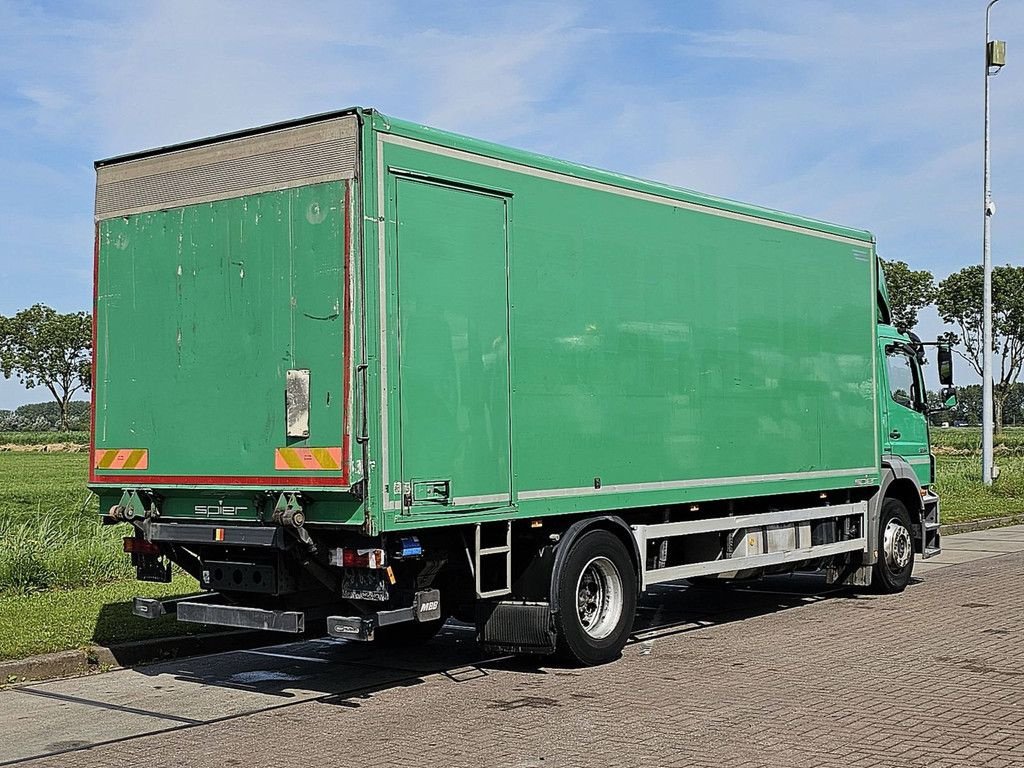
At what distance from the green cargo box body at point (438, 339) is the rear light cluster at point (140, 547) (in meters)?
0.37

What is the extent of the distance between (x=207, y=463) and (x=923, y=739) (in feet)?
16.2

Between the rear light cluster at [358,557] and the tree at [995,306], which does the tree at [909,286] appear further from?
the rear light cluster at [358,557]

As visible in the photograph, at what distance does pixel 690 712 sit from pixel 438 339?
2.89 meters

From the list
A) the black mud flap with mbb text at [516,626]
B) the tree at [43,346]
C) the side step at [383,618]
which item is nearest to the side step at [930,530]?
the black mud flap with mbb text at [516,626]

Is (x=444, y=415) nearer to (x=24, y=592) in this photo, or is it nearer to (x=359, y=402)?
(x=359, y=402)

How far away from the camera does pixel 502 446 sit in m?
9.28

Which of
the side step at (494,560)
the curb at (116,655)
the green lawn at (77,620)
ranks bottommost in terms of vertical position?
the curb at (116,655)

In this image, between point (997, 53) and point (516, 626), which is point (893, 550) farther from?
point (997, 53)

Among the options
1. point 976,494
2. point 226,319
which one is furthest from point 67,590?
point 976,494

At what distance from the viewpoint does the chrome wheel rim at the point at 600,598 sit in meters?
10.1

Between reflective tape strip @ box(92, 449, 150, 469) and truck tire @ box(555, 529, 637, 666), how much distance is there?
3111 mm

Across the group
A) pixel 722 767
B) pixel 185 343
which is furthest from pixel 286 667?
pixel 722 767

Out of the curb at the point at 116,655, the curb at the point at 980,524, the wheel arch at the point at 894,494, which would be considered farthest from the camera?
the curb at the point at 980,524

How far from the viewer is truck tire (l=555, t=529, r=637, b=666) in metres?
9.69
